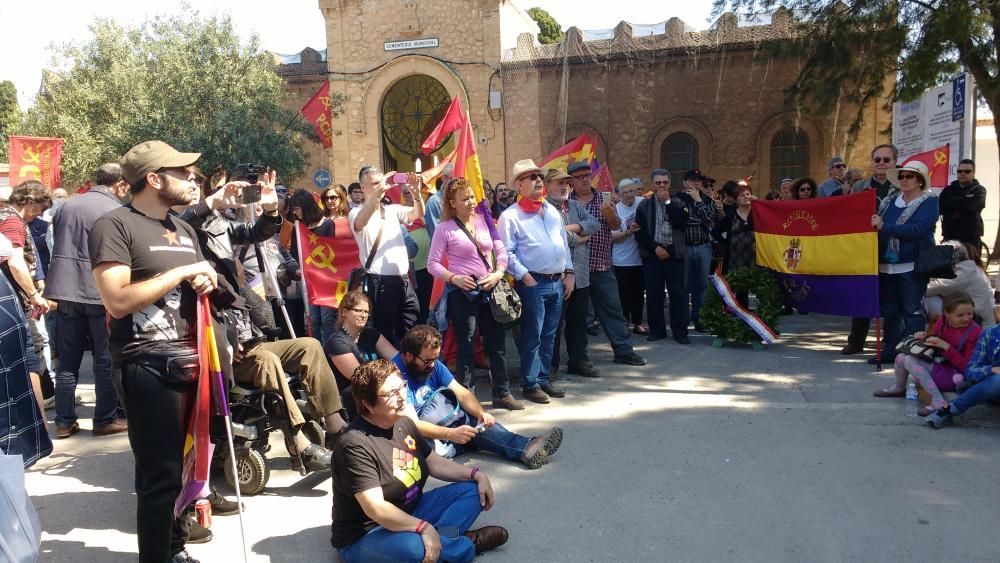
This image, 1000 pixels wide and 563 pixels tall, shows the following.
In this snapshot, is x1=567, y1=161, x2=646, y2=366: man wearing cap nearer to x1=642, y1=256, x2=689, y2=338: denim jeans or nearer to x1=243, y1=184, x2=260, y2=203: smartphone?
x1=642, y1=256, x2=689, y2=338: denim jeans

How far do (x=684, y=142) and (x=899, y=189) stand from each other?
14.2 metres

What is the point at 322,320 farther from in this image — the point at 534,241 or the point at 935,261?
the point at 935,261

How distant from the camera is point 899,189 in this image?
7047 mm

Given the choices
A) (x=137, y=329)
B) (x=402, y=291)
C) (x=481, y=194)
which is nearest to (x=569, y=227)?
(x=481, y=194)

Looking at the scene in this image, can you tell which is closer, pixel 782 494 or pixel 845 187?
pixel 782 494

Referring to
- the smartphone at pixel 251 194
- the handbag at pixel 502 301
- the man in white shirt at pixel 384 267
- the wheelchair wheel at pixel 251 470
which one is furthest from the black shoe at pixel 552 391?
the smartphone at pixel 251 194

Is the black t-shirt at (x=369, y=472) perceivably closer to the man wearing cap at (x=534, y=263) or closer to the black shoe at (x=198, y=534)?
the black shoe at (x=198, y=534)

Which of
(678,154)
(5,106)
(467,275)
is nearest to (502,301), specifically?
(467,275)

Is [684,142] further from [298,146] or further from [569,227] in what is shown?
[569,227]

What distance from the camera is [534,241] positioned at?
626 centimetres

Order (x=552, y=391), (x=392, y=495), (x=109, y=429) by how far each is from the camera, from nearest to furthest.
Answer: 1. (x=392, y=495)
2. (x=109, y=429)
3. (x=552, y=391)

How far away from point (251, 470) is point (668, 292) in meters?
5.50

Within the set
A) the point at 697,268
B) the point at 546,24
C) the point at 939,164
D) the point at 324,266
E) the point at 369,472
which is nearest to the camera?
the point at 369,472

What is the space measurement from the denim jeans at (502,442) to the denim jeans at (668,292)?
3.99 m
